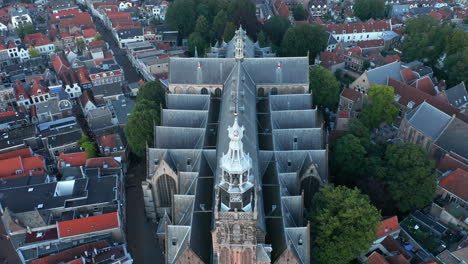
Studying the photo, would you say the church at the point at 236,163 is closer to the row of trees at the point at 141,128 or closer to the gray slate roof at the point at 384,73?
the row of trees at the point at 141,128

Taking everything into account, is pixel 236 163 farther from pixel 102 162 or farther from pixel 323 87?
pixel 323 87

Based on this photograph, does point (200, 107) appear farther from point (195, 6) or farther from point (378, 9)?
point (378, 9)

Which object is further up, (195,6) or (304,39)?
(195,6)

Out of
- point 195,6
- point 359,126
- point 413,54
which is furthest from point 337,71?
point 195,6

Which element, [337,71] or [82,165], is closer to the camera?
[82,165]

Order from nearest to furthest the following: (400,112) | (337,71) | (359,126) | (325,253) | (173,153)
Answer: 1. (325,253)
2. (173,153)
3. (359,126)
4. (400,112)
5. (337,71)

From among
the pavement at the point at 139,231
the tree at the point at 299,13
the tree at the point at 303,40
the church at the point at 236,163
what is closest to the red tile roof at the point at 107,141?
the pavement at the point at 139,231

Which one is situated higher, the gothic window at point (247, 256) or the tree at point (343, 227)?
the gothic window at point (247, 256)

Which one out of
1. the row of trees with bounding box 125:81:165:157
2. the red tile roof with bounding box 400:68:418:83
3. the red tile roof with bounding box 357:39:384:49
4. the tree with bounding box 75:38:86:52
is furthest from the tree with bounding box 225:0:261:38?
→ the row of trees with bounding box 125:81:165:157
